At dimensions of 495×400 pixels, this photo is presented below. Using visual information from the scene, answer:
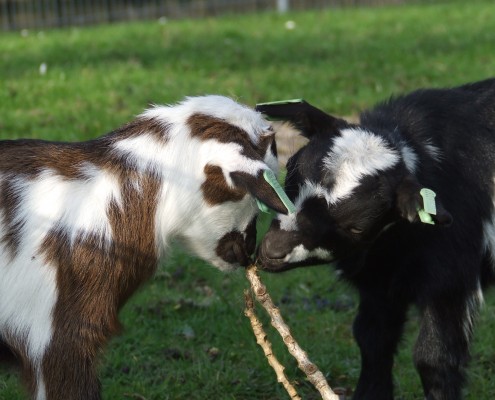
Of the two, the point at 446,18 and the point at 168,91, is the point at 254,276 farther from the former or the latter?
the point at 446,18

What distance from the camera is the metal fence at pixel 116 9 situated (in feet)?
47.2

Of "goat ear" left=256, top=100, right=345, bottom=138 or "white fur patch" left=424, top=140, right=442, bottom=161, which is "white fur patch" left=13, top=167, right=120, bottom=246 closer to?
"goat ear" left=256, top=100, right=345, bottom=138

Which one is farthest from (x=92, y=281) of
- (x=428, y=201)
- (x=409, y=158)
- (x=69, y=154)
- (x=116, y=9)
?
(x=116, y=9)

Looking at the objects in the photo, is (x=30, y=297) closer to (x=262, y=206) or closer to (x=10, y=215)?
(x=10, y=215)

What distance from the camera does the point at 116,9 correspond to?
15.3 m

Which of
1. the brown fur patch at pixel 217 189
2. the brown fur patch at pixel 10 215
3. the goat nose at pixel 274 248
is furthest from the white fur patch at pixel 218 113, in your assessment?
the brown fur patch at pixel 10 215

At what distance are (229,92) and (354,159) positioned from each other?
296 centimetres

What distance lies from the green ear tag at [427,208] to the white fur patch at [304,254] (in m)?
0.46

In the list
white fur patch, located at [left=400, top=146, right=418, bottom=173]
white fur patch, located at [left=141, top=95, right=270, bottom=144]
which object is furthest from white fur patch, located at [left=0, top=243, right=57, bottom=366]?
white fur patch, located at [left=400, top=146, right=418, bottom=173]

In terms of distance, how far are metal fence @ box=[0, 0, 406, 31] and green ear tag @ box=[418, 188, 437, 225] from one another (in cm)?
1076

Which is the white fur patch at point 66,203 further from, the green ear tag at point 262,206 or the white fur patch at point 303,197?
the white fur patch at point 303,197

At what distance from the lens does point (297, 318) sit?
5.84 meters

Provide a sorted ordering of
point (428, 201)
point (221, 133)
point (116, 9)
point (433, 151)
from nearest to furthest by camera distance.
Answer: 1. point (221, 133)
2. point (428, 201)
3. point (433, 151)
4. point (116, 9)

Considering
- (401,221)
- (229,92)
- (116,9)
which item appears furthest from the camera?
(116,9)
